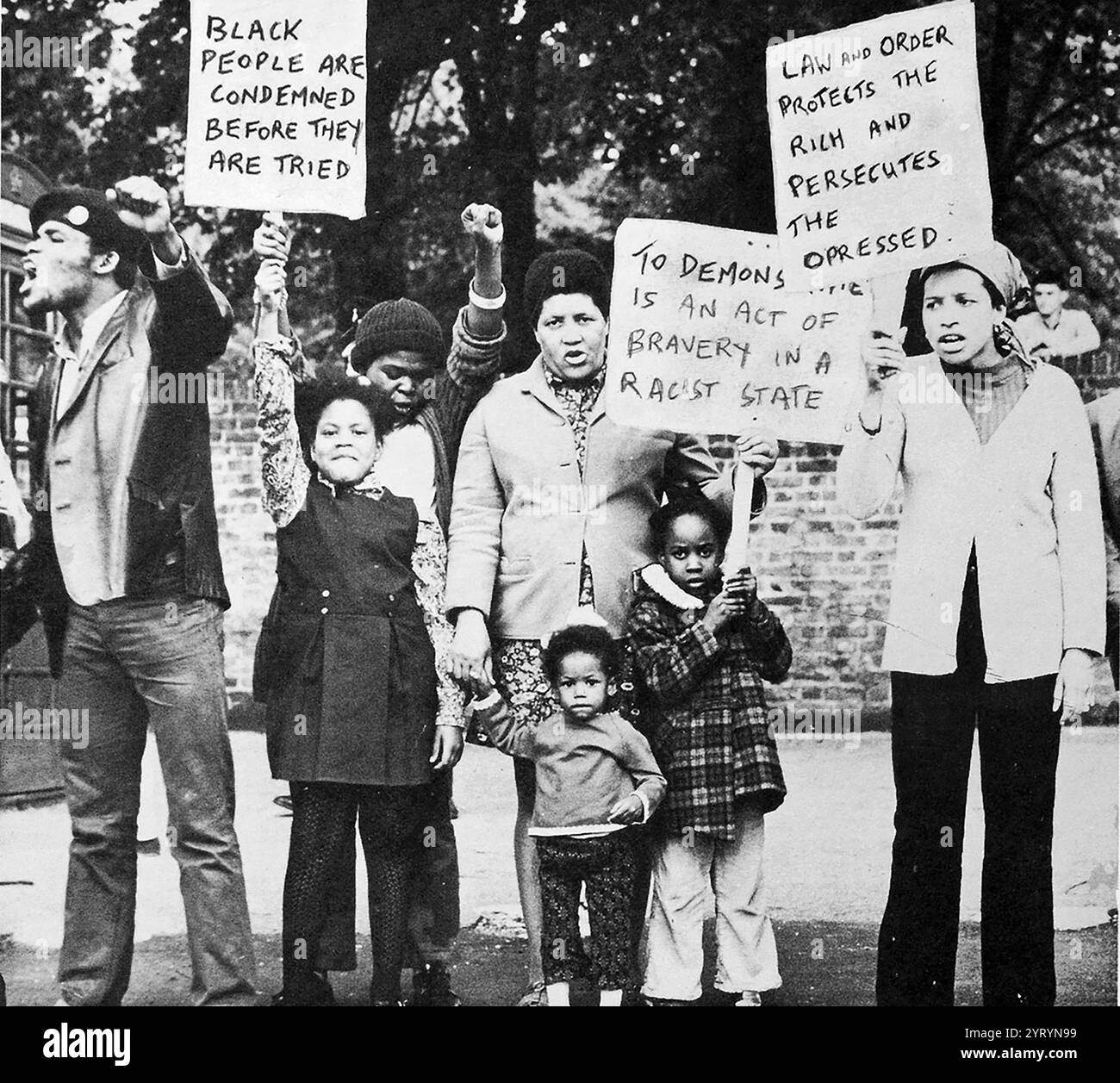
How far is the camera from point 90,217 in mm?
5219

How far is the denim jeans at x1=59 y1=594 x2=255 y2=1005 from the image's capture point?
5.04 m

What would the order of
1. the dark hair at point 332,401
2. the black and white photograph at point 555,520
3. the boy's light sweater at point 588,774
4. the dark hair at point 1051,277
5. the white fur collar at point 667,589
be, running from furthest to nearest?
the dark hair at point 1051,277, the dark hair at point 332,401, the black and white photograph at point 555,520, the white fur collar at point 667,589, the boy's light sweater at point 588,774

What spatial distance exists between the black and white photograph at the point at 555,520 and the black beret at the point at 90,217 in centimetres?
2

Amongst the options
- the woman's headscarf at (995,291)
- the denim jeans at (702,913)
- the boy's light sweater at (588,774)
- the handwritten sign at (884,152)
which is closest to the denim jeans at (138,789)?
the boy's light sweater at (588,774)

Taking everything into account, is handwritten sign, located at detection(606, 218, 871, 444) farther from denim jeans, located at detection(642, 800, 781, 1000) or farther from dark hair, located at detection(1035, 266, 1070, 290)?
denim jeans, located at detection(642, 800, 781, 1000)

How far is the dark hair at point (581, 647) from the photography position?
15.8 feet

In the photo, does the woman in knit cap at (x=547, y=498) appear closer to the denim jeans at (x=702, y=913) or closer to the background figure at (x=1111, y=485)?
the denim jeans at (x=702, y=913)

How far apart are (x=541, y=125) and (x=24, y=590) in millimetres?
2477

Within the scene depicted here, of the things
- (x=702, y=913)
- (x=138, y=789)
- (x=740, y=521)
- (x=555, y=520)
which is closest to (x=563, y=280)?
(x=555, y=520)

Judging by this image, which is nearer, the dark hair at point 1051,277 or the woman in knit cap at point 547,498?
the woman in knit cap at point 547,498

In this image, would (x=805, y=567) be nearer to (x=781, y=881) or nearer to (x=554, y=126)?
(x=781, y=881)

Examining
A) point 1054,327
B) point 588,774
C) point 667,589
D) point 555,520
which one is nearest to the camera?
point 588,774

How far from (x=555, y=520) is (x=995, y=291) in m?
1.71
